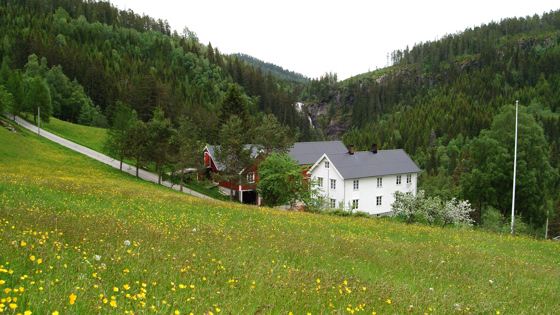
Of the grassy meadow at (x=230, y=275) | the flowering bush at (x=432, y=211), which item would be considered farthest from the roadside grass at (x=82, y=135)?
the grassy meadow at (x=230, y=275)

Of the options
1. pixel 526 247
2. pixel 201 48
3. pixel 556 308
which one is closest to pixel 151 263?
pixel 556 308

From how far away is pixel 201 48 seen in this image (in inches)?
7382

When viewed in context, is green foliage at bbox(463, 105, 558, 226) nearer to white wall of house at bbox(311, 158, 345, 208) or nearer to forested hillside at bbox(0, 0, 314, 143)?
white wall of house at bbox(311, 158, 345, 208)

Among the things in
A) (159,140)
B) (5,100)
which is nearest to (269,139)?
(159,140)

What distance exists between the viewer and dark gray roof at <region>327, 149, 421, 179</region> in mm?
44531

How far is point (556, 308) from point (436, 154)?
11695 centimetres

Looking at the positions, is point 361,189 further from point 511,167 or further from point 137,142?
point 137,142

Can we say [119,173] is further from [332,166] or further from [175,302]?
[175,302]

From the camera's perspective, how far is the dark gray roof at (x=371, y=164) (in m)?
44.5

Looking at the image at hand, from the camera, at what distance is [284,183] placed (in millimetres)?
31984

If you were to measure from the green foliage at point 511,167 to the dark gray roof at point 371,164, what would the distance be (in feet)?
33.5

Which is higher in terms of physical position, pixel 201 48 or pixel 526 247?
pixel 201 48

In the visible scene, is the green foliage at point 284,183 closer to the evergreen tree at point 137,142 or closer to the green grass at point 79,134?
the evergreen tree at point 137,142

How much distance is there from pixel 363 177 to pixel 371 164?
3.23 meters
